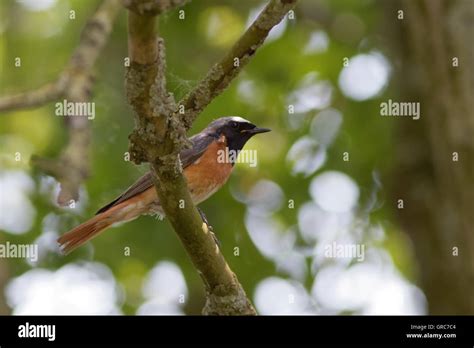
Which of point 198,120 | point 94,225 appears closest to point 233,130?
point 198,120

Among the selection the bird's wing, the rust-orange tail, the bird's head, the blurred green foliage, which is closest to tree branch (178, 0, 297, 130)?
the bird's wing

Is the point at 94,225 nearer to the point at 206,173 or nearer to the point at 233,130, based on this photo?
the point at 206,173

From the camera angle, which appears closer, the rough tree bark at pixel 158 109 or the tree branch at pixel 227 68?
the rough tree bark at pixel 158 109

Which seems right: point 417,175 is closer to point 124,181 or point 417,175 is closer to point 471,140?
point 471,140

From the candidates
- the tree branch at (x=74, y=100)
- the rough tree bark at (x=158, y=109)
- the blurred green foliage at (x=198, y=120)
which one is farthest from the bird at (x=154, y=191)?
the tree branch at (x=74, y=100)

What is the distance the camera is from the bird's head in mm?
7492

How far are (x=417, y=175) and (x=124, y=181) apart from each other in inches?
140

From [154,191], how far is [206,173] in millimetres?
634

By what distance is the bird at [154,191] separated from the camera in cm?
667

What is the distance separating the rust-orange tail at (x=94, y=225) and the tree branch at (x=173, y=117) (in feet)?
6.73

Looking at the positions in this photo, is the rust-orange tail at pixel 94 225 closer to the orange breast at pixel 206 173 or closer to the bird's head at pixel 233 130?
the orange breast at pixel 206 173

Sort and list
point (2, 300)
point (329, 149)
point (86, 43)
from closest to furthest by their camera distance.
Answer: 1. point (86, 43)
2. point (2, 300)
3. point (329, 149)

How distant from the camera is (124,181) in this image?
8.71 meters
